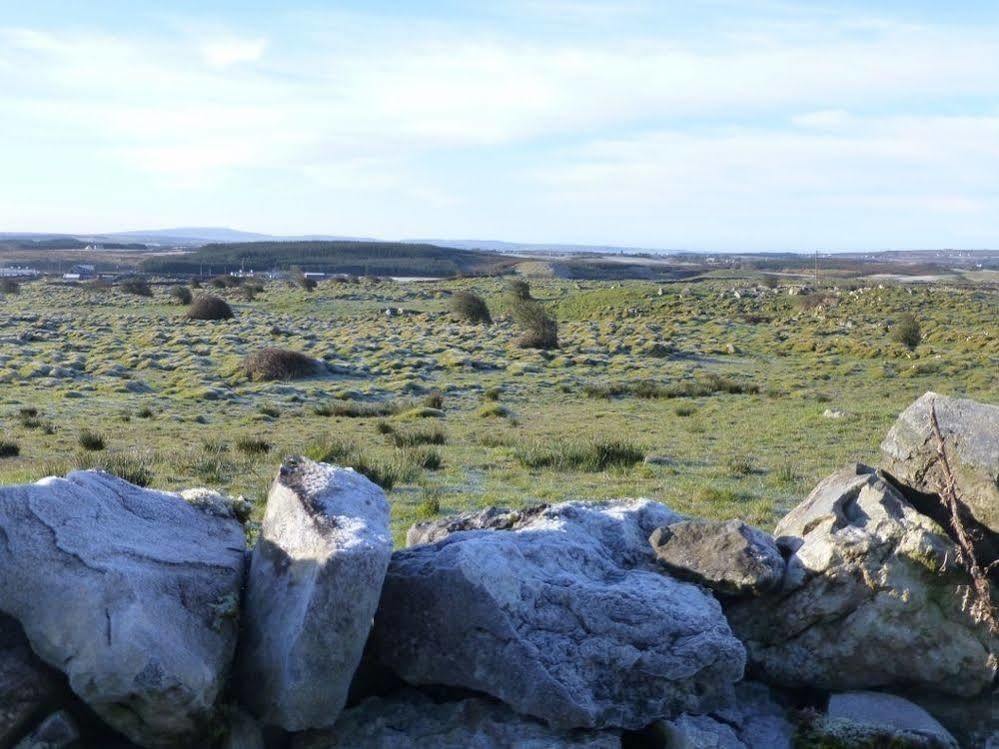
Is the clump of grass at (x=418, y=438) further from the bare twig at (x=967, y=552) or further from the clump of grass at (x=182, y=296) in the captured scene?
the clump of grass at (x=182, y=296)

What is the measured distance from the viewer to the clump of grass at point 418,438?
19484mm

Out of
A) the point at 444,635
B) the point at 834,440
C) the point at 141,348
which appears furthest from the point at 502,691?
the point at 141,348

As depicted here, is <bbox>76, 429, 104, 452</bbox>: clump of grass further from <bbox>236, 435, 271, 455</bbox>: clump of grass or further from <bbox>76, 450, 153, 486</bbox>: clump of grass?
<bbox>236, 435, 271, 455</bbox>: clump of grass

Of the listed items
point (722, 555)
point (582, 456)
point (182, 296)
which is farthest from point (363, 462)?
point (182, 296)

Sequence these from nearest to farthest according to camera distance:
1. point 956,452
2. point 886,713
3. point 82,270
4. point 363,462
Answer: point 886,713 < point 956,452 < point 363,462 < point 82,270

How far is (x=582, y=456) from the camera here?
661 inches

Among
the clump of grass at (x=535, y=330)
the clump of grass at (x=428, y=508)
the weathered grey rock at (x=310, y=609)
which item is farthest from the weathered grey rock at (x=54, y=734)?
the clump of grass at (x=535, y=330)

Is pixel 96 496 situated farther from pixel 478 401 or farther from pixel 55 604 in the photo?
pixel 478 401

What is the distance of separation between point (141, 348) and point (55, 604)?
40299mm

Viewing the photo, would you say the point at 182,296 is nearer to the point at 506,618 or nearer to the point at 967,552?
the point at 506,618

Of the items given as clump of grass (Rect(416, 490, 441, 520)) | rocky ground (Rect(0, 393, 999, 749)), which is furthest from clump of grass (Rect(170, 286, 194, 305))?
rocky ground (Rect(0, 393, 999, 749))

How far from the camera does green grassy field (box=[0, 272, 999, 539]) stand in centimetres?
1519

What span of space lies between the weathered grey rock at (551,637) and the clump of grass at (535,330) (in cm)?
4058

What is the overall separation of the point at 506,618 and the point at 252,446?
43.9 feet
